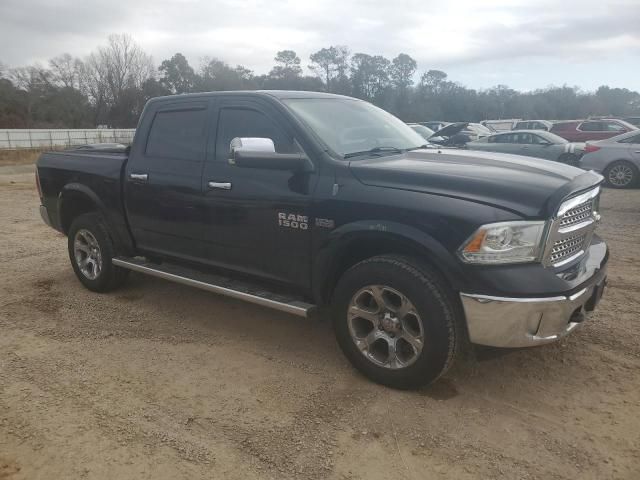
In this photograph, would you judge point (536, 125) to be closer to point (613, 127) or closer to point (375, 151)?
point (613, 127)

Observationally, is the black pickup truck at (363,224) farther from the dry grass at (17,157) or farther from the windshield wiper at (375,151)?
the dry grass at (17,157)

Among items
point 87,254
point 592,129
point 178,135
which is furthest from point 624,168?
point 87,254

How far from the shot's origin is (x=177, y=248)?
4555 mm

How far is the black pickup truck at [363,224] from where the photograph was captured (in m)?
2.92

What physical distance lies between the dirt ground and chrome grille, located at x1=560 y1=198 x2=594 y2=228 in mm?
912

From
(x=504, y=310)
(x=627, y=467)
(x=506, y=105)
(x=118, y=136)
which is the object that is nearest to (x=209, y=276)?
(x=504, y=310)

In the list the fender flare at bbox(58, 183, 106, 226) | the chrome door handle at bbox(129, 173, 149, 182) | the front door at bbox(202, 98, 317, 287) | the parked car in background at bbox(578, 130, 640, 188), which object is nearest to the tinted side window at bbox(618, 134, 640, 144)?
the parked car in background at bbox(578, 130, 640, 188)

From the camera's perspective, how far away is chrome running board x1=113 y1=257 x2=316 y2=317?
3.67m

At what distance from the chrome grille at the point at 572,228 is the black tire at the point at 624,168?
10167 mm

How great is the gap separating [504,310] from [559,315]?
0.34 metres

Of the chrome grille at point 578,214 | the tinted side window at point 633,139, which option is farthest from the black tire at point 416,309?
the tinted side window at point 633,139

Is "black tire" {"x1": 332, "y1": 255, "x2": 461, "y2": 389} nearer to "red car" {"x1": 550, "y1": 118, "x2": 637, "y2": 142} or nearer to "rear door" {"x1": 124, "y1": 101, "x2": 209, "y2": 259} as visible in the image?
"rear door" {"x1": 124, "y1": 101, "x2": 209, "y2": 259}

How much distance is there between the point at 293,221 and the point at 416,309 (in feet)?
3.52

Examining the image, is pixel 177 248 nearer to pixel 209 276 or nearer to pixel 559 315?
pixel 209 276
